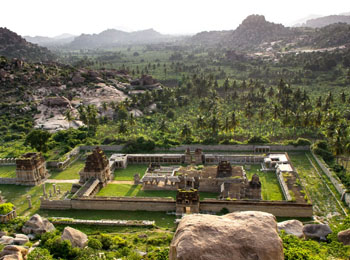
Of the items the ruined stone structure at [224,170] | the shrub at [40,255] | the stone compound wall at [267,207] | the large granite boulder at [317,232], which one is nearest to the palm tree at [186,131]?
the ruined stone structure at [224,170]

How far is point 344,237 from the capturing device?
36.5m

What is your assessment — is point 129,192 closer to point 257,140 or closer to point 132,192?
point 132,192

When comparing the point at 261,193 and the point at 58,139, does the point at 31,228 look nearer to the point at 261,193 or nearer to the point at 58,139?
the point at 261,193

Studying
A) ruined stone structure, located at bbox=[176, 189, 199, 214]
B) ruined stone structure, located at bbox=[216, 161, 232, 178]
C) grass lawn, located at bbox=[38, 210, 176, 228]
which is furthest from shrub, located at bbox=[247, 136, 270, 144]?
grass lawn, located at bbox=[38, 210, 176, 228]

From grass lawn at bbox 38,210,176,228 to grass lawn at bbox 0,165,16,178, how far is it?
65.0ft

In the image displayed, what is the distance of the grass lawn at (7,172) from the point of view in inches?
2664

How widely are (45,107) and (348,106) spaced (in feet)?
345

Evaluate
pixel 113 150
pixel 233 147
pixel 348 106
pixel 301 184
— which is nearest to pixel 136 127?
pixel 113 150

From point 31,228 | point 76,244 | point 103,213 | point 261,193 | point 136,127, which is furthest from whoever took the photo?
point 136,127

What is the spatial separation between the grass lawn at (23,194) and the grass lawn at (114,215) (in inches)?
111

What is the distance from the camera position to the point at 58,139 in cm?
8631

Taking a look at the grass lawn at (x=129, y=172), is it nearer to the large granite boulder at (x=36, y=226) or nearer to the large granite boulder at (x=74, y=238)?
the large granite boulder at (x=36, y=226)

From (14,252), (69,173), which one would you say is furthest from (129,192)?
(14,252)

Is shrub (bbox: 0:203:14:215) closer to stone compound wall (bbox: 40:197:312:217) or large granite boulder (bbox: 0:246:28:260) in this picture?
stone compound wall (bbox: 40:197:312:217)
